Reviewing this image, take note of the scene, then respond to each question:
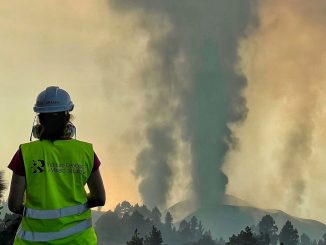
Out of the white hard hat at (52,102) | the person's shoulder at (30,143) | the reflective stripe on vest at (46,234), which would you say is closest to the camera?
the reflective stripe on vest at (46,234)

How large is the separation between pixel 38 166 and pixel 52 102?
0.94m

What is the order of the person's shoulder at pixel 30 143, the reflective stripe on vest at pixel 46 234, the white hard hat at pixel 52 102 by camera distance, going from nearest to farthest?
1. the reflective stripe on vest at pixel 46 234
2. the person's shoulder at pixel 30 143
3. the white hard hat at pixel 52 102

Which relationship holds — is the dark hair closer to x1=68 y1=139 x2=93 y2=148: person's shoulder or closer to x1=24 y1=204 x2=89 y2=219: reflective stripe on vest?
x1=68 y1=139 x2=93 y2=148: person's shoulder

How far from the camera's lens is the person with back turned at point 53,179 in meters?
9.78

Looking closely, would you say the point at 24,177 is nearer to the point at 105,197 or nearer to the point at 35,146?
the point at 35,146

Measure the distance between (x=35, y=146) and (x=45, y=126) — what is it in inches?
12.5

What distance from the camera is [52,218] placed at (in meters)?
9.77

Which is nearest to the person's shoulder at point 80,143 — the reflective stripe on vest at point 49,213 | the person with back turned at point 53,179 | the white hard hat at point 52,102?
the person with back turned at point 53,179

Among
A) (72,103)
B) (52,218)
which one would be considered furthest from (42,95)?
(52,218)

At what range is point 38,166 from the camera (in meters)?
9.83

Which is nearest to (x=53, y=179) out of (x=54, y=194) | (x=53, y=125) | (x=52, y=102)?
(x=54, y=194)

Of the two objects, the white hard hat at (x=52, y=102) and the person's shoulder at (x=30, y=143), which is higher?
the white hard hat at (x=52, y=102)

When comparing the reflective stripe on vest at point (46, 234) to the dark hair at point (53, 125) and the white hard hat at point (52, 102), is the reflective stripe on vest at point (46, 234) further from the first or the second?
the white hard hat at point (52, 102)

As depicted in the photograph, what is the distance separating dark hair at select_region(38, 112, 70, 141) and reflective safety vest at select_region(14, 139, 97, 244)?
0.09 m
